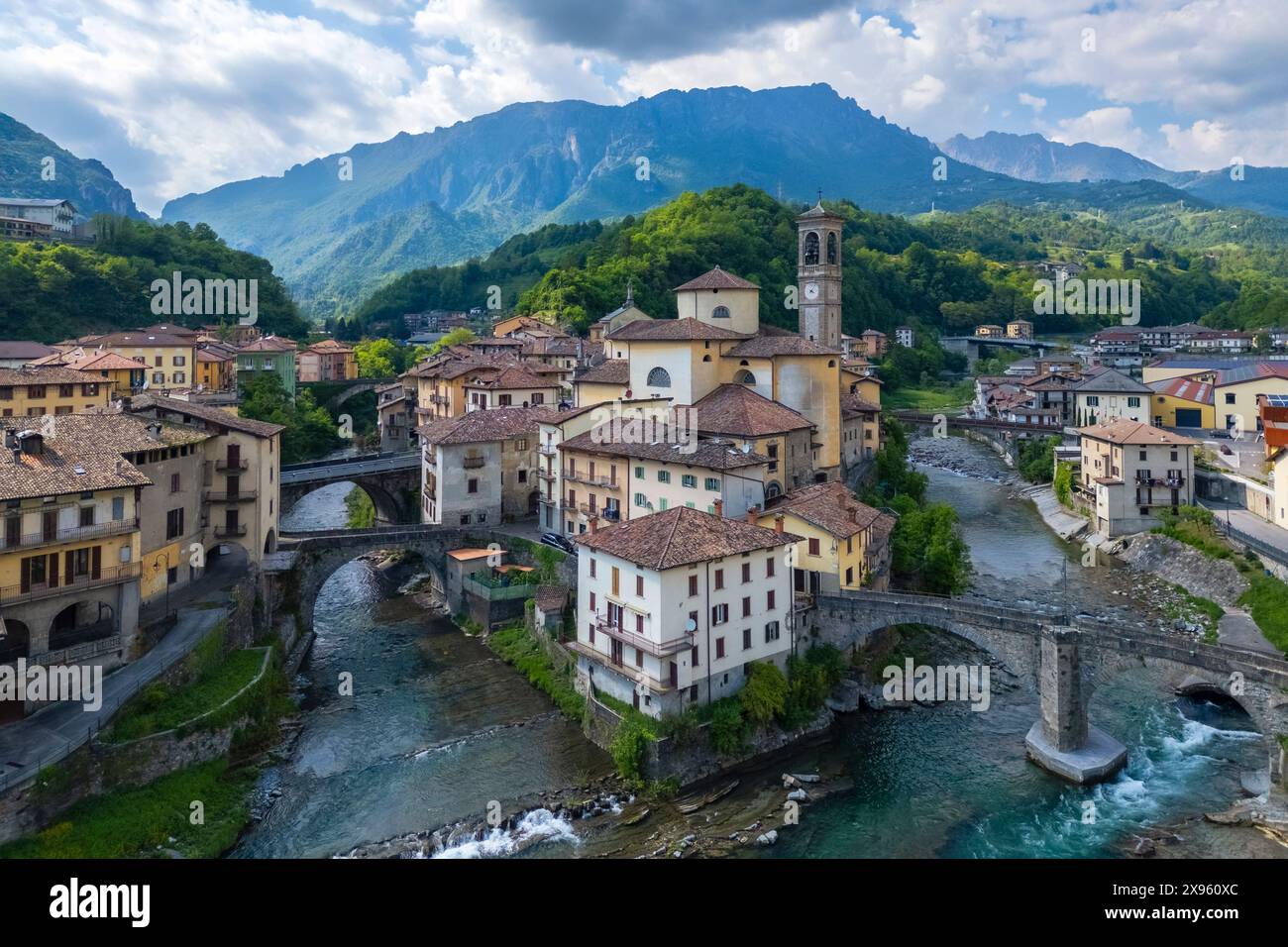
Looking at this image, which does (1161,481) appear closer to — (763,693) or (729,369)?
(729,369)

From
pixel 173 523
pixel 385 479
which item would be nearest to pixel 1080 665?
pixel 173 523

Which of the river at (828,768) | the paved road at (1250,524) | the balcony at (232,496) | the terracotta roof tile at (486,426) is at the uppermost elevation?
the terracotta roof tile at (486,426)

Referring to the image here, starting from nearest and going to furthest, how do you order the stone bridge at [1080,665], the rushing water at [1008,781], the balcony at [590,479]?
the rushing water at [1008,781] → the stone bridge at [1080,665] → the balcony at [590,479]

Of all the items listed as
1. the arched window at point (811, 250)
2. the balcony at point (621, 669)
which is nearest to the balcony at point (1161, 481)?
the arched window at point (811, 250)

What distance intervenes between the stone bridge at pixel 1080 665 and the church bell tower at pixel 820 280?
39.1 m

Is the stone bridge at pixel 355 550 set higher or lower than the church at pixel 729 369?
lower

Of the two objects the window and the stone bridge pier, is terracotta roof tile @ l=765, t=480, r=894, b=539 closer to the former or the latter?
the stone bridge pier

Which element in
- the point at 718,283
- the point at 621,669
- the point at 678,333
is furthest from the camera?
the point at 718,283

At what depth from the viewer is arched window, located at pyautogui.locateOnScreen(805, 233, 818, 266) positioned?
223 ft

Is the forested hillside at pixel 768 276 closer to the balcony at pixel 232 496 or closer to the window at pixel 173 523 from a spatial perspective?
the balcony at pixel 232 496

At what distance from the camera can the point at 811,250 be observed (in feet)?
225

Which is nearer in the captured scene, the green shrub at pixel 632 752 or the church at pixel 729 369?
the green shrub at pixel 632 752

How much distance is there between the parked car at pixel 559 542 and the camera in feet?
145

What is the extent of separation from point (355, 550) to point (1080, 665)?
3501 centimetres
